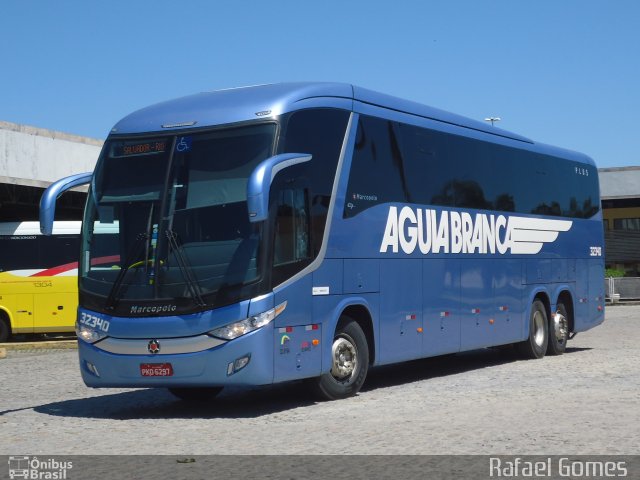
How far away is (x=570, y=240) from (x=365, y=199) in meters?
8.47

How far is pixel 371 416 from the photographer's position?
11938 mm

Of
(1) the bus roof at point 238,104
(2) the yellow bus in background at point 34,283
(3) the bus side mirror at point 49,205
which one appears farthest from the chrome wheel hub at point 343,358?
(2) the yellow bus in background at point 34,283

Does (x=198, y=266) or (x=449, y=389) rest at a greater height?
(x=198, y=266)

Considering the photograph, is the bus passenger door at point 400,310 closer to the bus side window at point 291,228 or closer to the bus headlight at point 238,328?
the bus side window at point 291,228

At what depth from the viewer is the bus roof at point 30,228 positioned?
29797 millimetres

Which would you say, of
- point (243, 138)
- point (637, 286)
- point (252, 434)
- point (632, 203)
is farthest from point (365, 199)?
point (632, 203)

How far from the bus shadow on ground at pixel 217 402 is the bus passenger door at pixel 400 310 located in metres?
0.70

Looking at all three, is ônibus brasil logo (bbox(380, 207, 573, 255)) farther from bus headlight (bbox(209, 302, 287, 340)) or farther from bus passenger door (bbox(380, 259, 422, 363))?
bus headlight (bbox(209, 302, 287, 340))

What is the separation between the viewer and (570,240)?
71.0 feet

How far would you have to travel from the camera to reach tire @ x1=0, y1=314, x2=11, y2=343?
29.7 m

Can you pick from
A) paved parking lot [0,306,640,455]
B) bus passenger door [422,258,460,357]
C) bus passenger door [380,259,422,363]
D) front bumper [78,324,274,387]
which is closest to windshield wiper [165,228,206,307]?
front bumper [78,324,274,387]

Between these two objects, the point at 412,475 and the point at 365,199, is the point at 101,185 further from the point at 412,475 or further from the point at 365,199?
the point at 412,475

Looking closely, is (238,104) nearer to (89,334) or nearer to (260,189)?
(260,189)

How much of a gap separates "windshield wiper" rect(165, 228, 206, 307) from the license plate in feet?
2.70
